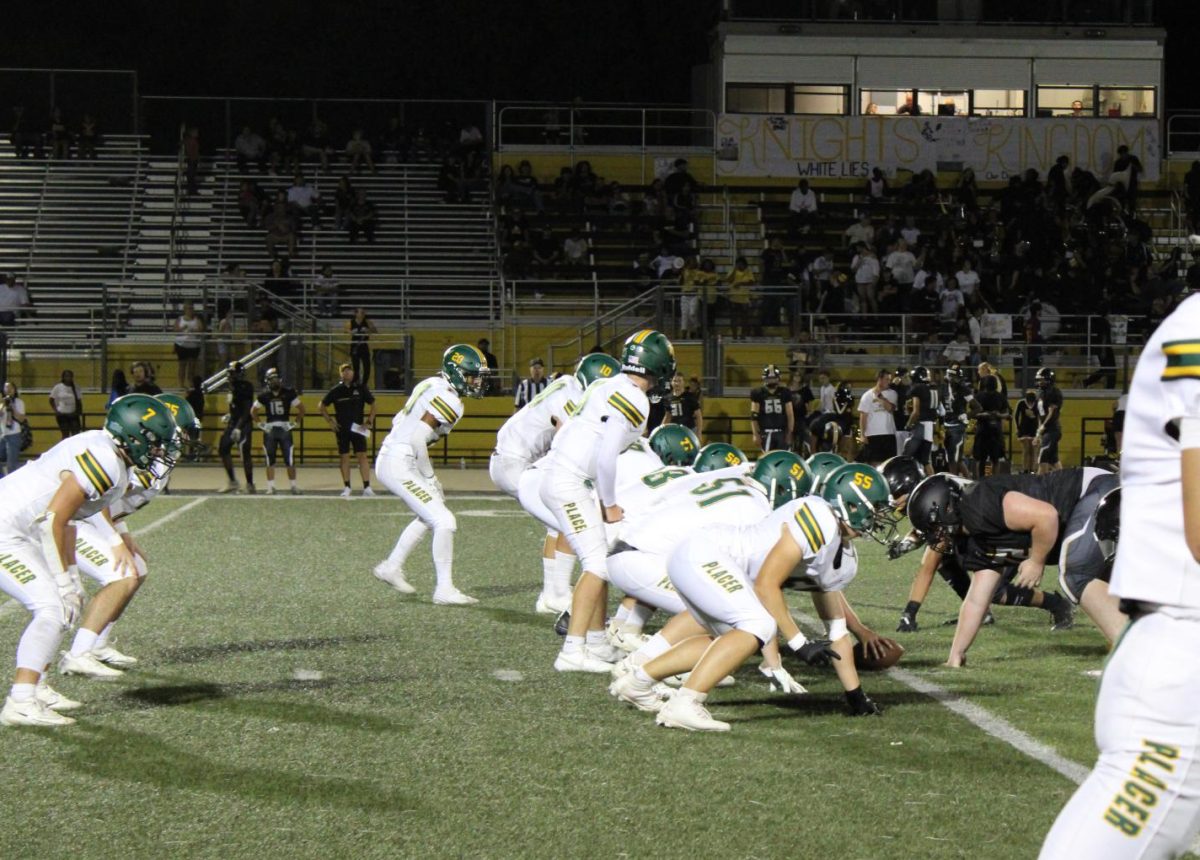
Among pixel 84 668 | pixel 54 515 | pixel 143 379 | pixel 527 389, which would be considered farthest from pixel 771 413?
pixel 54 515

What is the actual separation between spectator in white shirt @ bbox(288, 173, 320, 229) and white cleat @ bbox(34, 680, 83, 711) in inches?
950

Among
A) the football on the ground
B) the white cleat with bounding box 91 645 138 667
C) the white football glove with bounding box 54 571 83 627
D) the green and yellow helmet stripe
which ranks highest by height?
the green and yellow helmet stripe

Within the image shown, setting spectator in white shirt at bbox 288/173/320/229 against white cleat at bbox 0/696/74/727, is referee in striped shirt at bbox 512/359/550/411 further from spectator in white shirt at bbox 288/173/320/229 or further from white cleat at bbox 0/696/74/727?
white cleat at bbox 0/696/74/727

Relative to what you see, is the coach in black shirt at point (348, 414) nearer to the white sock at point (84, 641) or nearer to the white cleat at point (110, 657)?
the white cleat at point (110, 657)

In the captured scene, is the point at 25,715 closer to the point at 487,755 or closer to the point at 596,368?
the point at 487,755

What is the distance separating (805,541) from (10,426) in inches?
640

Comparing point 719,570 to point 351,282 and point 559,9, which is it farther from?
point 559,9

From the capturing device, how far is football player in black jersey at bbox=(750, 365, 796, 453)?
20984mm

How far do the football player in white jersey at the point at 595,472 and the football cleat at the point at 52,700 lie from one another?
2364mm

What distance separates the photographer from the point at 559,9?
118ft

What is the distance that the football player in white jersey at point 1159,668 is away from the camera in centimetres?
307

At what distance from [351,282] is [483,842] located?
77.8ft

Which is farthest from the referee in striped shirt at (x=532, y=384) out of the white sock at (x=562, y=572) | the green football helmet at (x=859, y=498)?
the green football helmet at (x=859, y=498)

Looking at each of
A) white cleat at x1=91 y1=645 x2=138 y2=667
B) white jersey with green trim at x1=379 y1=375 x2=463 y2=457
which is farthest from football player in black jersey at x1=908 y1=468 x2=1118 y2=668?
white jersey with green trim at x1=379 y1=375 x2=463 y2=457
